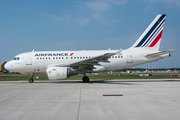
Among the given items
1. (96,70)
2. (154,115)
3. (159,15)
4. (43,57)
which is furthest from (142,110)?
(159,15)

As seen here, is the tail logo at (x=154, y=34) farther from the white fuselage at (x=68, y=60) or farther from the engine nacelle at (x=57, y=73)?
the engine nacelle at (x=57, y=73)

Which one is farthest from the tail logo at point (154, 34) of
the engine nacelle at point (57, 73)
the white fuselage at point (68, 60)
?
the engine nacelle at point (57, 73)

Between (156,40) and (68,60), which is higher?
(156,40)

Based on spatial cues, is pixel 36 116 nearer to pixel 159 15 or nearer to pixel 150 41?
pixel 150 41

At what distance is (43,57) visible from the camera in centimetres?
2002

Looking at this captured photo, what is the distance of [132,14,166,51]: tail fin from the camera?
2061cm

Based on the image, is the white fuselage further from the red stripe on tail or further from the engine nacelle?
the engine nacelle

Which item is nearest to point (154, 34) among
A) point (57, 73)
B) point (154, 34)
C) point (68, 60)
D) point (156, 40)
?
point (154, 34)

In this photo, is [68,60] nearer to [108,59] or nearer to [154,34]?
[108,59]

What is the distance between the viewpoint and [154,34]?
20641mm

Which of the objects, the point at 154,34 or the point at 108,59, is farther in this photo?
the point at 154,34

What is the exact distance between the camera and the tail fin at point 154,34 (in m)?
20.6

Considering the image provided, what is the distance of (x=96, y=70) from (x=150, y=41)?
315 inches

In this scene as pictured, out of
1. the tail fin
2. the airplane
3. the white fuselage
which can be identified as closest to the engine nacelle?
the airplane
